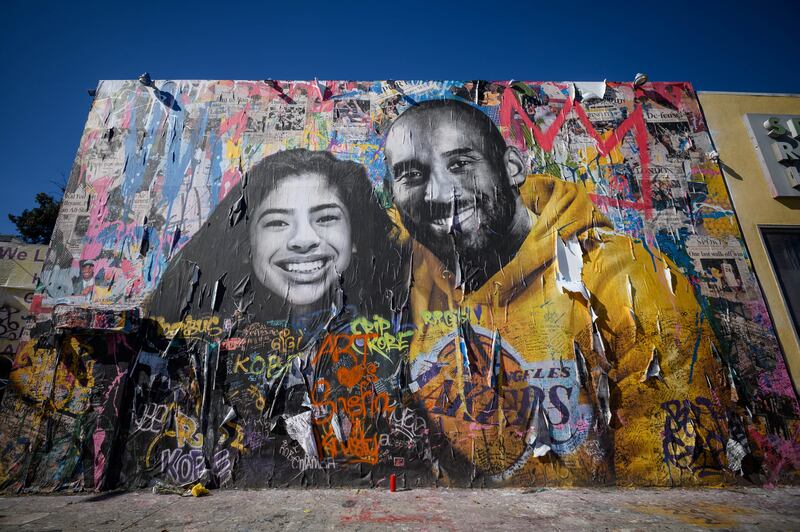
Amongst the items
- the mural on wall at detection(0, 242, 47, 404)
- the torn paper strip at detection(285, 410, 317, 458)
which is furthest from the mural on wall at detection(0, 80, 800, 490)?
the mural on wall at detection(0, 242, 47, 404)

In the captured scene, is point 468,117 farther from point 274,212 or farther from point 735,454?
point 735,454

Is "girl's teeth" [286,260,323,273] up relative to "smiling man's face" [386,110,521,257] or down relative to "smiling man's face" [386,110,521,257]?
down

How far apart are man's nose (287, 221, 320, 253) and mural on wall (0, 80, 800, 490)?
0.04m

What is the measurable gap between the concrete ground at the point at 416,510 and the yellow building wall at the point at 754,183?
2.67 meters

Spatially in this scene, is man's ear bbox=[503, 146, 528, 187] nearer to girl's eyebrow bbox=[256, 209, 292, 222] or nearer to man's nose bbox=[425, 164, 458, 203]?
man's nose bbox=[425, 164, 458, 203]

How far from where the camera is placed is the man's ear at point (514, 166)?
6777 millimetres

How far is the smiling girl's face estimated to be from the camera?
6200 millimetres

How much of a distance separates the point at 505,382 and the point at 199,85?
308 inches

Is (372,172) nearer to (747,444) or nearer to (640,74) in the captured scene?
(640,74)

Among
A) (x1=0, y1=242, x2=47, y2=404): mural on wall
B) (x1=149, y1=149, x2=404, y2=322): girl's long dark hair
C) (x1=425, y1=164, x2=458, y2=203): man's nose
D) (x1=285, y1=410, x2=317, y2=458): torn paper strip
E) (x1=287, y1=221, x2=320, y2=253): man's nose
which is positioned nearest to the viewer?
(x1=285, y1=410, x2=317, y2=458): torn paper strip

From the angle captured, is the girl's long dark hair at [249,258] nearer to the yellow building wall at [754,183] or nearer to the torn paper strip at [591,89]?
the torn paper strip at [591,89]

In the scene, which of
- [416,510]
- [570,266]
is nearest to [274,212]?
[416,510]

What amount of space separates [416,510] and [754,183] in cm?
825

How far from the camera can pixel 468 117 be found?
23.1 ft
